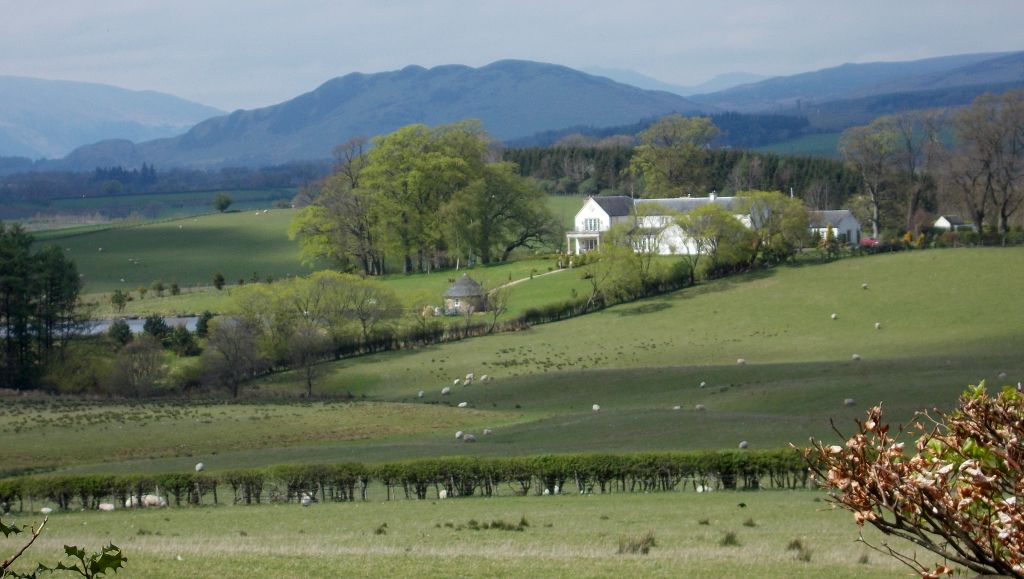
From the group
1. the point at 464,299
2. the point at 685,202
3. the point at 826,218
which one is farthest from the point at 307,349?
the point at 826,218

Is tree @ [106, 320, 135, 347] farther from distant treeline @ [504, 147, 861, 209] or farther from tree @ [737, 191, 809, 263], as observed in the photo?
distant treeline @ [504, 147, 861, 209]

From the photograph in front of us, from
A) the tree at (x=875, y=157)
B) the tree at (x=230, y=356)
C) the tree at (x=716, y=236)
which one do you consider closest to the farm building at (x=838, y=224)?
the tree at (x=875, y=157)

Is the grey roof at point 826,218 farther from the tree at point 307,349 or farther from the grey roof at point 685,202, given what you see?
the tree at point 307,349

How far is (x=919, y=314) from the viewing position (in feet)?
212

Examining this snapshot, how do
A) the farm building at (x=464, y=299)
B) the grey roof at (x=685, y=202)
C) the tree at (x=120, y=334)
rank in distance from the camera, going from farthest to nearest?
1. the grey roof at (x=685, y=202)
2. the farm building at (x=464, y=299)
3. the tree at (x=120, y=334)

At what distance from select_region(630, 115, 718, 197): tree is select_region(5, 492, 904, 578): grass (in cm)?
9388

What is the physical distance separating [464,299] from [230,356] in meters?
22.4

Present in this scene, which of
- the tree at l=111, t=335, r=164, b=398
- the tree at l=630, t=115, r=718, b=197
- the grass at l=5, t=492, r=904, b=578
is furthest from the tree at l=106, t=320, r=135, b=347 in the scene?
the tree at l=630, t=115, r=718, b=197

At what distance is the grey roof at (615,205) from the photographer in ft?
329

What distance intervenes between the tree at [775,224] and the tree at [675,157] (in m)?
30.2

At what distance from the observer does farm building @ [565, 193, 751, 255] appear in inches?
3462

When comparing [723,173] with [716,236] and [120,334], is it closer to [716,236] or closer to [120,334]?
[716,236]

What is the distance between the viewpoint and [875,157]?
9700 cm

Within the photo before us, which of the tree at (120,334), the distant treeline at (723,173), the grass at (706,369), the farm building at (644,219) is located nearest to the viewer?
the grass at (706,369)
